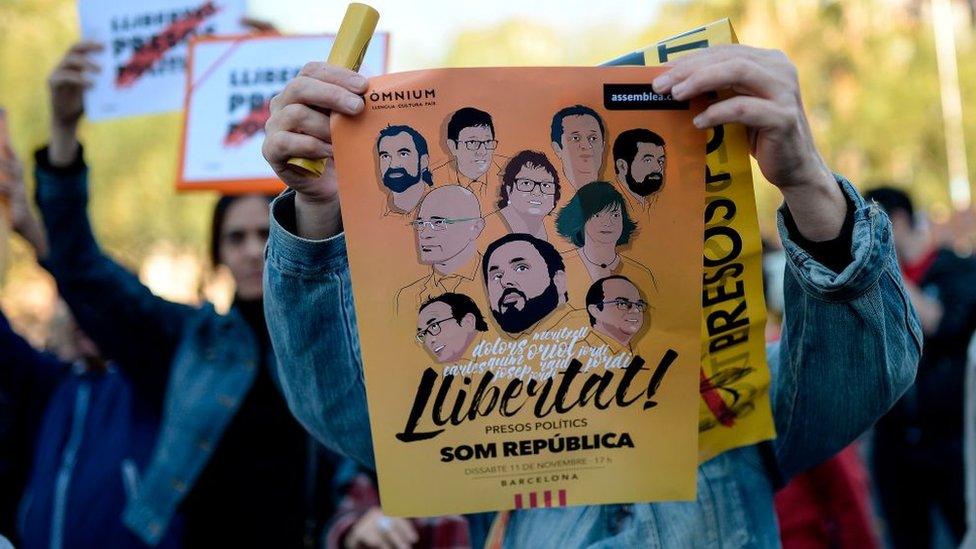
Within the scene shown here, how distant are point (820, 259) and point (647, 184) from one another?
0.27 metres

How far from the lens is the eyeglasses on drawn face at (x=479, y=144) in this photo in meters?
1.59

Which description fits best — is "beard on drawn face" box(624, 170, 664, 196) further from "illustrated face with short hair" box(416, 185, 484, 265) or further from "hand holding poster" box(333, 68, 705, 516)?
"illustrated face with short hair" box(416, 185, 484, 265)

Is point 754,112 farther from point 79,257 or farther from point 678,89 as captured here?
point 79,257

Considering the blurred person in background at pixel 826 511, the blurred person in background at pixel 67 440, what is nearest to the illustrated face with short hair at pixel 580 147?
the blurred person in background at pixel 826 511

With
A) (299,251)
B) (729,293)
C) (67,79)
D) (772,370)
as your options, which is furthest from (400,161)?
(67,79)

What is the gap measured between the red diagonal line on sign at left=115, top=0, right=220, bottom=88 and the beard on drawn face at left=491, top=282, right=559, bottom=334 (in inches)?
96.3

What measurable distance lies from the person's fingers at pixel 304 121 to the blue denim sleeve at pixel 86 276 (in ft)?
5.95

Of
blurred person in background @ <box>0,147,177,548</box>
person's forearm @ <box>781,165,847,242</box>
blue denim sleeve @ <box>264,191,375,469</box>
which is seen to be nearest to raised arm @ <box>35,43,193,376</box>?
blurred person in background @ <box>0,147,177,548</box>

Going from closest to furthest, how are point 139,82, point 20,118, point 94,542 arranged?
point 94,542
point 139,82
point 20,118

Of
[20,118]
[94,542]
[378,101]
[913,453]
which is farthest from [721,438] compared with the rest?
[20,118]

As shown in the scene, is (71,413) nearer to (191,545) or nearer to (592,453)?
(191,545)

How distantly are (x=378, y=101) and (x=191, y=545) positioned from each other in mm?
2049

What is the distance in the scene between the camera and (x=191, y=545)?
3.21m

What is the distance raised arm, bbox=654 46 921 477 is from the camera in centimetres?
152
